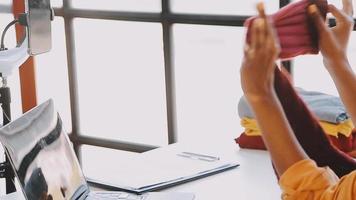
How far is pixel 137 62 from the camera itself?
3.37 meters

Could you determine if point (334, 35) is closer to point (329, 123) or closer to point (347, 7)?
point (347, 7)

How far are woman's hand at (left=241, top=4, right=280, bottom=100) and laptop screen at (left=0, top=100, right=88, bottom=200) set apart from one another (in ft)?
1.97

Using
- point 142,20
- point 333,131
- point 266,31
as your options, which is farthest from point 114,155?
point 266,31

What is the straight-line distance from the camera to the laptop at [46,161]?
1427mm

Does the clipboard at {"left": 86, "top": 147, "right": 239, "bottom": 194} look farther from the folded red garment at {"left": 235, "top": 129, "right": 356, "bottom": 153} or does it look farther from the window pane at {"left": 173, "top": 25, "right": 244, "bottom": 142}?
the window pane at {"left": 173, "top": 25, "right": 244, "bottom": 142}

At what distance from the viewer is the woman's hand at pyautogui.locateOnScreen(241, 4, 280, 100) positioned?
1.01 m

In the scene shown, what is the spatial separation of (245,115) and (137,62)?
1.26m

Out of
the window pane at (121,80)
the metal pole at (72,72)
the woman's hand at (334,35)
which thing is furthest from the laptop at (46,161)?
the metal pole at (72,72)

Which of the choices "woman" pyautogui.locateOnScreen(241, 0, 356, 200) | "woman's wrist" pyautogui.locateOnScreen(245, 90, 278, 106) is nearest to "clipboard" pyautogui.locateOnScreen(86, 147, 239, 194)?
"woman" pyautogui.locateOnScreen(241, 0, 356, 200)

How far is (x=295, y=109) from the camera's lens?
1.32 metres

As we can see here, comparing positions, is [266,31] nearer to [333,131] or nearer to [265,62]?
[265,62]

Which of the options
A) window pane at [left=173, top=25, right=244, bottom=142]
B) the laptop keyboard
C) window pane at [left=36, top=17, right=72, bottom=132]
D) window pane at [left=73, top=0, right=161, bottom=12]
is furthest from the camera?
window pane at [left=36, top=17, right=72, bottom=132]

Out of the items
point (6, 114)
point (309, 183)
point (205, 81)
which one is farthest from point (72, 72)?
point (309, 183)

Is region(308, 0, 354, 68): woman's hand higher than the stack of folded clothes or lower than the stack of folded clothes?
higher
